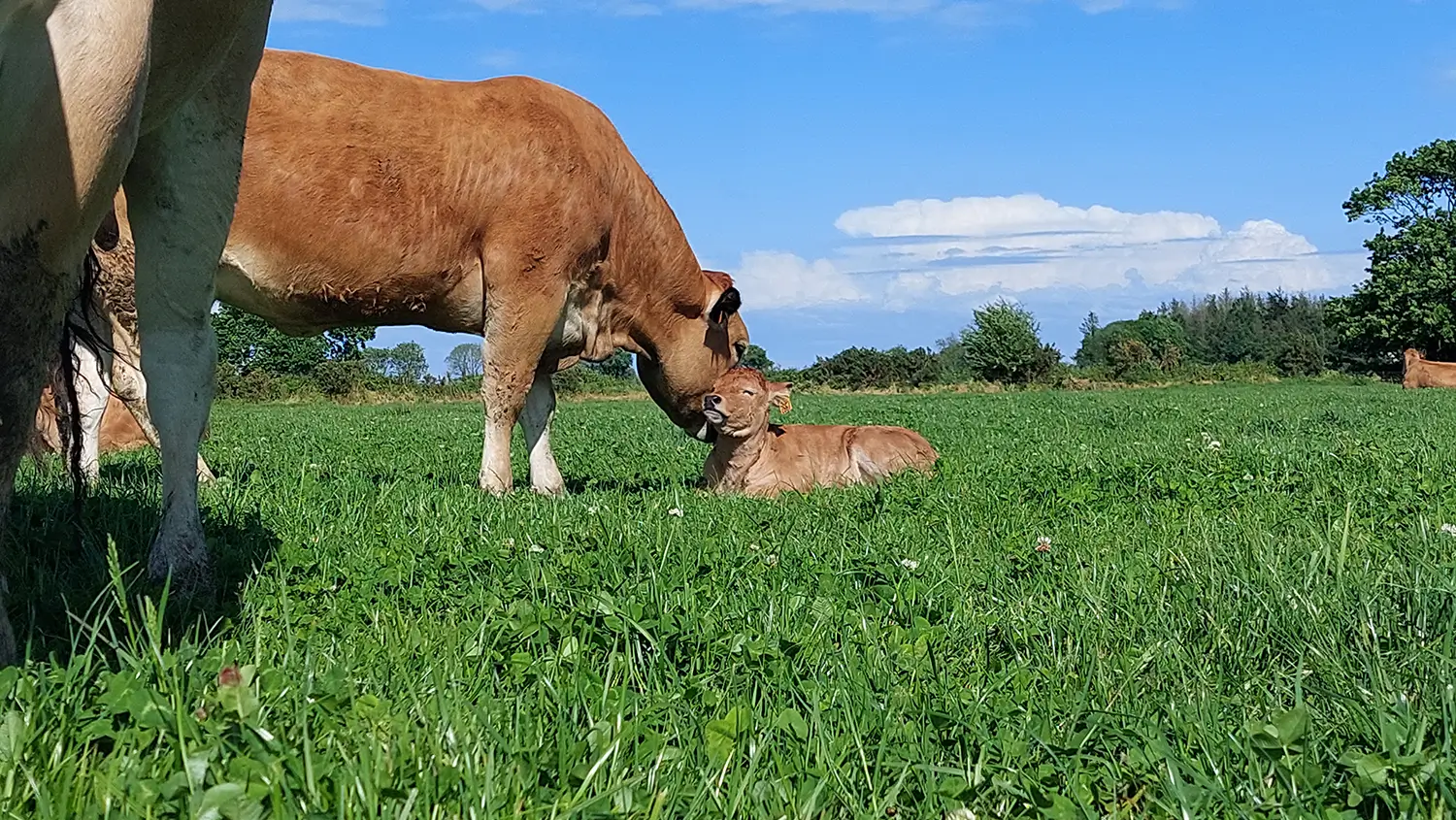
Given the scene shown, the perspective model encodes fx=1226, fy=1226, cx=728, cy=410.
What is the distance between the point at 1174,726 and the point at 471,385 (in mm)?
40223

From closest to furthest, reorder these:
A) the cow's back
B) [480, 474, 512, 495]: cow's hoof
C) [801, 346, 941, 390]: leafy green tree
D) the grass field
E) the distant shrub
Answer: the grass field → the cow's back → [480, 474, 512, 495]: cow's hoof → the distant shrub → [801, 346, 941, 390]: leafy green tree

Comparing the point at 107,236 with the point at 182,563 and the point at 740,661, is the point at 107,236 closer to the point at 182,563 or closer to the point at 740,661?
the point at 182,563

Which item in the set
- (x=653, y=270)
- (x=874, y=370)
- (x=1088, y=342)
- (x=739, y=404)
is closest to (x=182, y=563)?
(x=739, y=404)

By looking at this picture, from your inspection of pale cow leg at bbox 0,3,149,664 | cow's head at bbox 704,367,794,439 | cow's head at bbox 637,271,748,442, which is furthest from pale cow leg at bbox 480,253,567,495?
pale cow leg at bbox 0,3,149,664

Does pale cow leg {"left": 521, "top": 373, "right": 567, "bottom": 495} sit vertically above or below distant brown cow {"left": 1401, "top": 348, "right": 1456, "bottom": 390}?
above

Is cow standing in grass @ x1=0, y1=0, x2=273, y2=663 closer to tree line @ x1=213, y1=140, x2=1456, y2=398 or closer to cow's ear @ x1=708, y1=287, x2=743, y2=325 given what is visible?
cow's ear @ x1=708, y1=287, x2=743, y2=325

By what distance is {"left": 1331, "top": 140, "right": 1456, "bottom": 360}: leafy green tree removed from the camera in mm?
59000

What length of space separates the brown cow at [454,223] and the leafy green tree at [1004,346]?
1955 inches

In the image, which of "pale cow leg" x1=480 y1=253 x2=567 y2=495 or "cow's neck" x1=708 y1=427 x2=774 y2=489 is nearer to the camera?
"pale cow leg" x1=480 y1=253 x2=567 y2=495

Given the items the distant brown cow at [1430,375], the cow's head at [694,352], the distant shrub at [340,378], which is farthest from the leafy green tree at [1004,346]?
the cow's head at [694,352]

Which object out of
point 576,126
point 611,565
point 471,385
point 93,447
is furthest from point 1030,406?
point 471,385

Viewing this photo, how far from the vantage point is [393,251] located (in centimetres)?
759

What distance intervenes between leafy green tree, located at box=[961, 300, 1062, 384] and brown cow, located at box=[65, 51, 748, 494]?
163 feet

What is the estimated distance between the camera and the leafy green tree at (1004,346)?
58312mm
